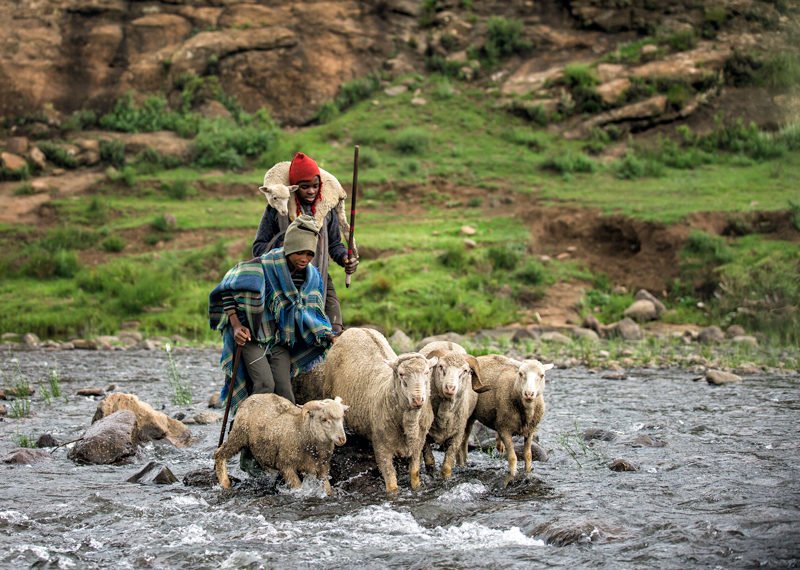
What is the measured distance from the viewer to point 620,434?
1215cm

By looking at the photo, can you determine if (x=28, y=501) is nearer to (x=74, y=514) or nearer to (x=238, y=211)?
(x=74, y=514)

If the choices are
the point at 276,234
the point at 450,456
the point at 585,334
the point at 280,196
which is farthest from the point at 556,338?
the point at 280,196

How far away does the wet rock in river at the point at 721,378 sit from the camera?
1625 centimetres

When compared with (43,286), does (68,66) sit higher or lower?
higher

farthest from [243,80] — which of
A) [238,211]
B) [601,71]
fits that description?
[601,71]

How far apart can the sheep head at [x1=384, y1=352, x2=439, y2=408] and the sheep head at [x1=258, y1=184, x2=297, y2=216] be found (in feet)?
8.44

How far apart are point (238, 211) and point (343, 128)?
8.41 metres

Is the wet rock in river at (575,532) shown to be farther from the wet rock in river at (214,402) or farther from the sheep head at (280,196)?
the wet rock in river at (214,402)

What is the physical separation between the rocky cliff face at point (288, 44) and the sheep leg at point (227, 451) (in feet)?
102

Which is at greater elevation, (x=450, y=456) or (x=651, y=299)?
(x=450, y=456)

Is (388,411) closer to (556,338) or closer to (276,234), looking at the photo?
(276,234)

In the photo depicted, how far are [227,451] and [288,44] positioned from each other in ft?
113

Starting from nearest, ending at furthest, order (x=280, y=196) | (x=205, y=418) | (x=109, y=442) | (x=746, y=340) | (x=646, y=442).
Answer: (x=280, y=196), (x=109, y=442), (x=646, y=442), (x=205, y=418), (x=746, y=340)

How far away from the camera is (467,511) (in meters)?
8.72
